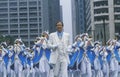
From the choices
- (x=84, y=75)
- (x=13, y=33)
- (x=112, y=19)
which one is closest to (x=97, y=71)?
(x=84, y=75)

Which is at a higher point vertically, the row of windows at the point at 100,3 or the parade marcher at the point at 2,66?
the row of windows at the point at 100,3

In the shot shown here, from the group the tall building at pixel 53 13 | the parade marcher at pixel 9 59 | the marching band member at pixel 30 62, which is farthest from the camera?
the tall building at pixel 53 13

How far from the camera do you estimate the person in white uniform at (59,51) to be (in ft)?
33.8

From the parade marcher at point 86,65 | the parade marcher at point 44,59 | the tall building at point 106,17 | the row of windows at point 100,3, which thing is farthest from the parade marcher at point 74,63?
the row of windows at point 100,3

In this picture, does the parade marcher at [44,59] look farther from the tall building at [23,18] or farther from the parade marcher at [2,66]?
the tall building at [23,18]

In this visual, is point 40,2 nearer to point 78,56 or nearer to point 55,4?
point 55,4

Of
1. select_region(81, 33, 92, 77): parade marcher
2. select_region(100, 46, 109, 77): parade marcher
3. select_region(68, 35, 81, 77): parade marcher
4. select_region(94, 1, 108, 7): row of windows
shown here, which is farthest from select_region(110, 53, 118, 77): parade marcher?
select_region(94, 1, 108, 7): row of windows

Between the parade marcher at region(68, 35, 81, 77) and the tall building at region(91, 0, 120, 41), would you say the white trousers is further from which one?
the tall building at region(91, 0, 120, 41)

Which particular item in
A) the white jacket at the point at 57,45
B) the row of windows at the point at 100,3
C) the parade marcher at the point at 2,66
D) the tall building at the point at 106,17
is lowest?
the parade marcher at the point at 2,66

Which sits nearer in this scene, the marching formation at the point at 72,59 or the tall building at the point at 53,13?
the marching formation at the point at 72,59

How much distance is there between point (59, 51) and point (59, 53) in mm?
49

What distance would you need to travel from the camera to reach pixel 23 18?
452ft

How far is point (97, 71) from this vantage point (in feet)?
59.7

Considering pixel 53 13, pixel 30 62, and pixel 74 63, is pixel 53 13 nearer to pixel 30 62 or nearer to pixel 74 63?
pixel 30 62
